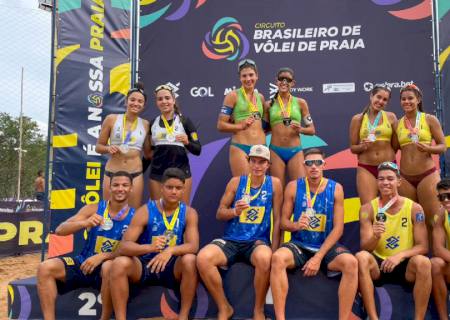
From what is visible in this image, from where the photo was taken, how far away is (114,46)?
610 cm

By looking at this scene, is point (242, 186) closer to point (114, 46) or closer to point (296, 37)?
point (296, 37)

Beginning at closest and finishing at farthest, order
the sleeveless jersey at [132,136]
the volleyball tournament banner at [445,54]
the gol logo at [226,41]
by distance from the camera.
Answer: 1. the sleeveless jersey at [132,136]
2. the volleyball tournament banner at [445,54]
3. the gol logo at [226,41]

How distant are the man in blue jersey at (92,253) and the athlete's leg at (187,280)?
62 centimetres

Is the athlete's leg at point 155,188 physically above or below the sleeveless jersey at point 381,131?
below

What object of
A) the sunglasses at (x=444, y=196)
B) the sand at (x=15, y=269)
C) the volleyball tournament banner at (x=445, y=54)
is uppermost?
the volleyball tournament banner at (x=445, y=54)

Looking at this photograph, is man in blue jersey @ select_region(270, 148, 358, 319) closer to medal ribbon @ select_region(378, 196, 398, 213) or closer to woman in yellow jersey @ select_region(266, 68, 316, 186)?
medal ribbon @ select_region(378, 196, 398, 213)

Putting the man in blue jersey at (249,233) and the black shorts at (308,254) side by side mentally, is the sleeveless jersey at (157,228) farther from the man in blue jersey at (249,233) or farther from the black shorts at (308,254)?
the black shorts at (308,254)

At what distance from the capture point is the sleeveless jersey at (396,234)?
144 inches

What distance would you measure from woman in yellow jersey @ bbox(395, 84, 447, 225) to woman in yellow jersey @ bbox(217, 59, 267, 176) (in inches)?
59.0

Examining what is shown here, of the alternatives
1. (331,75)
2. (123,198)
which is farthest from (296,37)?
(123,198)

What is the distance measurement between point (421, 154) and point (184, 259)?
2.66 m

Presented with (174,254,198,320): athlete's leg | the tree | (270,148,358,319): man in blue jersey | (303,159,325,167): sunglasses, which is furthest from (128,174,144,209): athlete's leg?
the tree

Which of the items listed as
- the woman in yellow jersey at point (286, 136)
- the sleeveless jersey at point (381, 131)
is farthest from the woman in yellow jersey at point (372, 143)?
the woman in yellow jersey at point (286, 136)

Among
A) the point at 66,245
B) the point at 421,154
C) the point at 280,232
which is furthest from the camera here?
the point at 66,245
